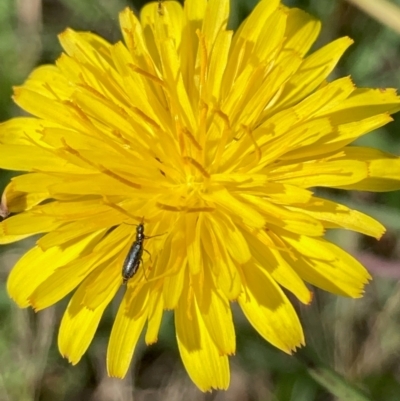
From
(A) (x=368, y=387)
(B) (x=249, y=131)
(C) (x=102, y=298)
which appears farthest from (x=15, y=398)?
(B) (x=249, y=131)

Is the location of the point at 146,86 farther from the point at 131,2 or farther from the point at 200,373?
the point at 131,2

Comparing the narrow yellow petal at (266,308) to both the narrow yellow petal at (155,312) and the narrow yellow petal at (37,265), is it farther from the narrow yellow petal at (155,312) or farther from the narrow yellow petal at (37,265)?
the narrow yellow petal at (37,265)

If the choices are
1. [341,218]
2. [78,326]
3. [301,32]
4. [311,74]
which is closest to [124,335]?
[78,326]

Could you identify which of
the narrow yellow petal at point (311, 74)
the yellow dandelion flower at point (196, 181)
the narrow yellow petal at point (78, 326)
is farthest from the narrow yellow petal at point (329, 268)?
the narrow yellow petal at point (78, 326)

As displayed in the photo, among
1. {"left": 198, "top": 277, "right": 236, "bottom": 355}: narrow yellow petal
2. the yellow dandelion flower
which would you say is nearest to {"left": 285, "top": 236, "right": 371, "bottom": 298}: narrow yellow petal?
the yellow dandelion flower

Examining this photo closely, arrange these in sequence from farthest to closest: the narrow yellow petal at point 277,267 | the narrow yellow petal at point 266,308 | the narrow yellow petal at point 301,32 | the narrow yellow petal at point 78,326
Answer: the narrow yellow petal at point 301,32, the narrow yellow petal at point 78,326, the narrow yellow petal at point 266,308, the narrow yellow petal at point 277,267

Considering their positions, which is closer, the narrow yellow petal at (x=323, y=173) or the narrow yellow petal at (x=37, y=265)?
the narrow yellow petal at (x=323, y=173)

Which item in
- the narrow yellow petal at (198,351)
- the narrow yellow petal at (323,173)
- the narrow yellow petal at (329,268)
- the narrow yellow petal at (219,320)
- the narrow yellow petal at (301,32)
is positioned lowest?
the narrow yellow petal at (198,351)

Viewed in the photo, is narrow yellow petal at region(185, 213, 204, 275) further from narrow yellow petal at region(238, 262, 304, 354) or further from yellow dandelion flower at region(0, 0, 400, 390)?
narrow yellow petal at region(238, 262, 304, 354)

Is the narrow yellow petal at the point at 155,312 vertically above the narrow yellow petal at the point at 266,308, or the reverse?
the narrow yellow petal at the point at 266,308
